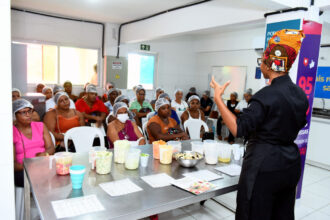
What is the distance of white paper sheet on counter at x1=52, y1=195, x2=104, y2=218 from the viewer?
4.25ft

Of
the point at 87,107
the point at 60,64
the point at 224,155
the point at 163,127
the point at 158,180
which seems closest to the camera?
the point at 158,180

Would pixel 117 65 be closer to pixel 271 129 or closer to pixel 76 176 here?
pixel 76 176

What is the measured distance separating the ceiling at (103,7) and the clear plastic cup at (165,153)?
112 inches

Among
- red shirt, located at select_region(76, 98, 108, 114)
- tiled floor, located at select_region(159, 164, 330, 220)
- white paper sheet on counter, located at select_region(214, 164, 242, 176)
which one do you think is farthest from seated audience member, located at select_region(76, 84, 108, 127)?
white paper sheet on counter, located at select_region(214, 164, 242, 176)

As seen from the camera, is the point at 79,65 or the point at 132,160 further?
the point at 79,65

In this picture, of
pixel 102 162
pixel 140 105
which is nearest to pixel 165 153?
pixel 102 162

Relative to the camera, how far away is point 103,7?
5.45m

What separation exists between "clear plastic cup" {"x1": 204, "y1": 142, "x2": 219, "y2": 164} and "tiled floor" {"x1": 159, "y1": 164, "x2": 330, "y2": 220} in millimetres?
940

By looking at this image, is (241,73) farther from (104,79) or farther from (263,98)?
(263,98)

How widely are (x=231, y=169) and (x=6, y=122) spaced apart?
1.57 m

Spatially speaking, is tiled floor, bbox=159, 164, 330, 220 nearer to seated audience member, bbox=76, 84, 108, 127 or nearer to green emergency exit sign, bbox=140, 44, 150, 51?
seated audience member, bbox=76, 84, 108, 127

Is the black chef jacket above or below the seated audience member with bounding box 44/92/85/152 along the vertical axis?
above

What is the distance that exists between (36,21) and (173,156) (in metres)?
5.71

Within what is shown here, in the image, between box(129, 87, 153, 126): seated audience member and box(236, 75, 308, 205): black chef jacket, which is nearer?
box(236, 75, 308, 205): black chef jacket
